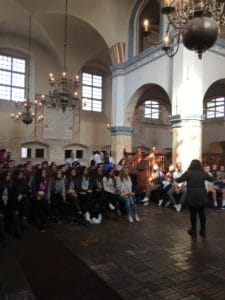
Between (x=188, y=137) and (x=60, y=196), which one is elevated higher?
(x=188, y=137)

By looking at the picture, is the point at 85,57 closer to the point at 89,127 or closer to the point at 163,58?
the point at 89,127

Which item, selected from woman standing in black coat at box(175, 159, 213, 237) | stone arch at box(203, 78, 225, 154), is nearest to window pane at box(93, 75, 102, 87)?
stone arch at box(203, 78, 225, 154)

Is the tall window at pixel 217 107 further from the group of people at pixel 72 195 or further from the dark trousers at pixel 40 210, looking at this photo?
the dark trousers at pixel 40 210

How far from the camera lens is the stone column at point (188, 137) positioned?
9047mm

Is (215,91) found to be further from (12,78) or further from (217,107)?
(12,78)

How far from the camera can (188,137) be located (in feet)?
29.9

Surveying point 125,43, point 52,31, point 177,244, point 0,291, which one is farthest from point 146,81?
point 0,291

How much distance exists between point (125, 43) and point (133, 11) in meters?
1.32

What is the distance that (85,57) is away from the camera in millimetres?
16219

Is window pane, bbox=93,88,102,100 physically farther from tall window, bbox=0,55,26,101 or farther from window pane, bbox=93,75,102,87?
tall window, bbox=0,55,26,101

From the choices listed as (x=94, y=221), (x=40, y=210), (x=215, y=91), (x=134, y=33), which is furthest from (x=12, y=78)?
(x=94, y=221)

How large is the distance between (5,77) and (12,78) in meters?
0.38

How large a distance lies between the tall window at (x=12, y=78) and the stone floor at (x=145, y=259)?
11.9 metres

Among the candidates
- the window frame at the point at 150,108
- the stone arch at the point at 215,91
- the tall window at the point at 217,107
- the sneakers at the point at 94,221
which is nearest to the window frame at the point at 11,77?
the window frame at the point at 150,108
